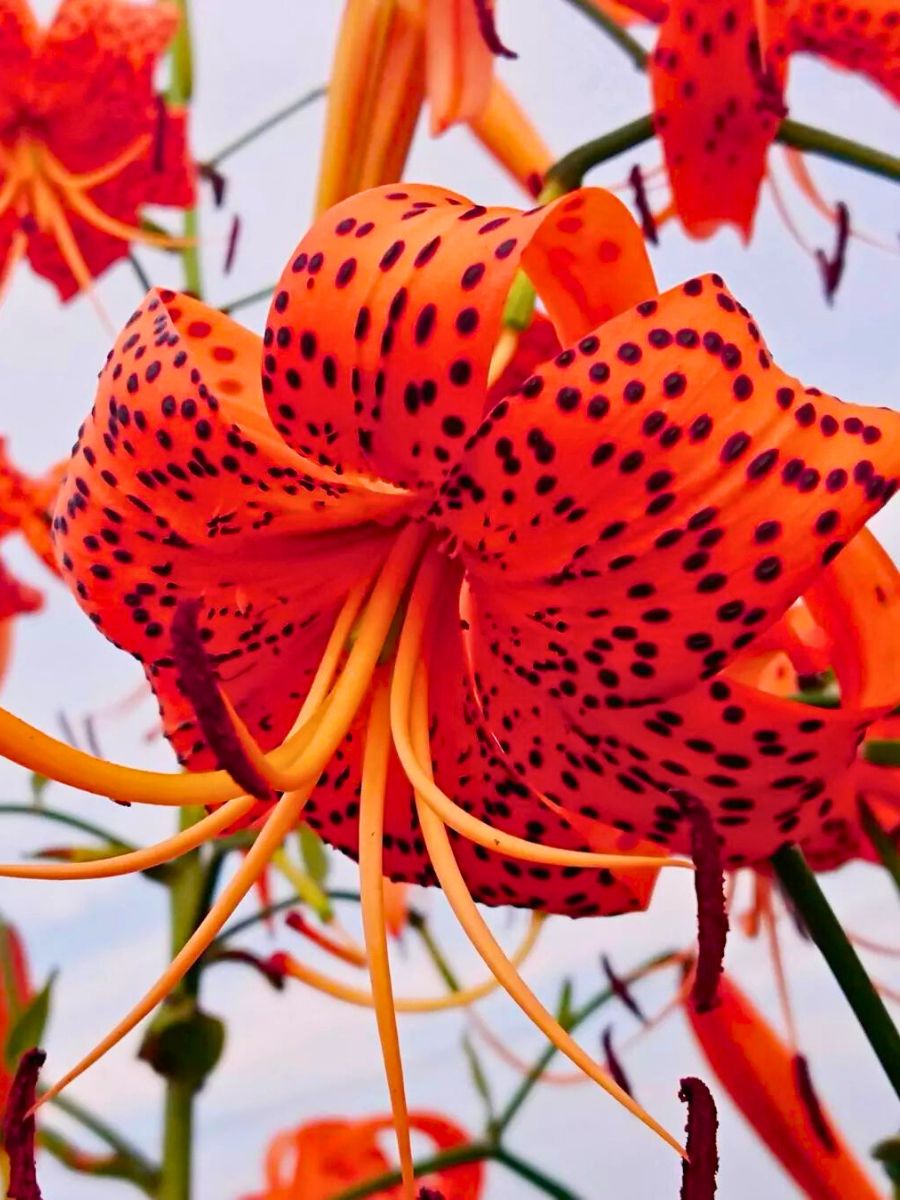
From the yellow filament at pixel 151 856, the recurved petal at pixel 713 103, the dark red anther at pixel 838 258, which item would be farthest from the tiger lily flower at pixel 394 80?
the yellow filament at pixel 151 856

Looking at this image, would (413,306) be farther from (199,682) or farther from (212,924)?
(212,924)

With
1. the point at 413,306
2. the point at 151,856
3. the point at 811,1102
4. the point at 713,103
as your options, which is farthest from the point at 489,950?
the point at 713,103

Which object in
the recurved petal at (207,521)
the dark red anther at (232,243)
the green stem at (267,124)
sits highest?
the green stem at (267,124)

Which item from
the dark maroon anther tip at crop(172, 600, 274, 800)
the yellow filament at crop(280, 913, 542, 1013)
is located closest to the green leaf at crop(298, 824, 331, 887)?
the yellow filament at crop(280, 913, 542, 1013)

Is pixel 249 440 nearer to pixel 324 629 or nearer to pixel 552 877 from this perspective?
pixel 324 629

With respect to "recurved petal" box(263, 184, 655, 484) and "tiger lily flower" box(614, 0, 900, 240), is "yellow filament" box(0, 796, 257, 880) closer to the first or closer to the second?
"recurved petal" box(263, 184, 655, 484)

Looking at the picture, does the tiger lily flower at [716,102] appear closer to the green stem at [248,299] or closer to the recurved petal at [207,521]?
the green stem at [248,299]

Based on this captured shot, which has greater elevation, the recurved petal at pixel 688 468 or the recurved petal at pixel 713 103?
the recurved petal at pixel 713 103
